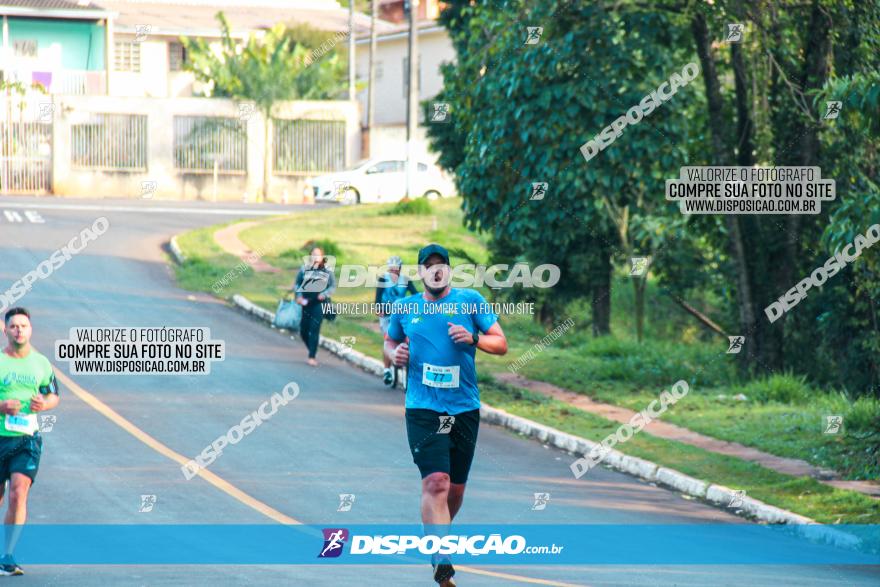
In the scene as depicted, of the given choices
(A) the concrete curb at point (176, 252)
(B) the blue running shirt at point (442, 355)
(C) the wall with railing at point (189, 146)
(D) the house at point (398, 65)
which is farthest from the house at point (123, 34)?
(B) the blue running shirt at point (442, 355)

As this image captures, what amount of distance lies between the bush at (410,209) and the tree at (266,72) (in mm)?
10502

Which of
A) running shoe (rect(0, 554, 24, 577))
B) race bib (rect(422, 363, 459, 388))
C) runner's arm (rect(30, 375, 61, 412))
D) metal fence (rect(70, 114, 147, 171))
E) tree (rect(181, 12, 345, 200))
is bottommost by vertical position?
running shoe (rect(0, 554, 24, 577))

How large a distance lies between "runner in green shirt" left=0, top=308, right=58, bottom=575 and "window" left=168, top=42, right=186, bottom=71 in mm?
52153

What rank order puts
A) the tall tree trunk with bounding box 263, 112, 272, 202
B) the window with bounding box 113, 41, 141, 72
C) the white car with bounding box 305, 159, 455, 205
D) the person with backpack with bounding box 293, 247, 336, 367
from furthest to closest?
1. the window with bounding box 113, 41, 141, 72
2. the tall tree trunk with bounding box 263, 112, 272, 202
3. the white car with bounding box 305, 159, 455, 205
4. the person with backpack with bounding box 293, 247, 336, 367

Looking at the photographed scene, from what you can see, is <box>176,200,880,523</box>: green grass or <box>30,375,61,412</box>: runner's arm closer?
<box>30,375,61,412</box>: runner's arm

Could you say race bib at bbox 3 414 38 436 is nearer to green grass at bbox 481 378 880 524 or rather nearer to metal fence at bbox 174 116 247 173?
green grass at bbox 481 378 880 524

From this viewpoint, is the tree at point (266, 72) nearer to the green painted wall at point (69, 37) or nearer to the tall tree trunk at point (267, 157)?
the tall tree trunk at point (267, 157)

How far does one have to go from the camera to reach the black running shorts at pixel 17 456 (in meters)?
9.54

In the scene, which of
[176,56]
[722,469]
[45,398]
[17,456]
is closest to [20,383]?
[45,398]

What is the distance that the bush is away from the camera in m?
37.0

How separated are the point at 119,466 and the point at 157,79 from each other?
47.4 meters

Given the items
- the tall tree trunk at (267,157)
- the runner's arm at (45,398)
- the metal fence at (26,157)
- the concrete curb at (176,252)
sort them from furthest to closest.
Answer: the tall tree trunk at (267,157), the metal fence at (26,157), the concrete curb at (176,252), the runner's arm at (45,398)

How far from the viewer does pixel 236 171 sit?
157ft

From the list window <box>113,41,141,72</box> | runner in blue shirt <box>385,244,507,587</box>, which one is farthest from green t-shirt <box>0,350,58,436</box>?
window <box>113,41,141,72</box>
